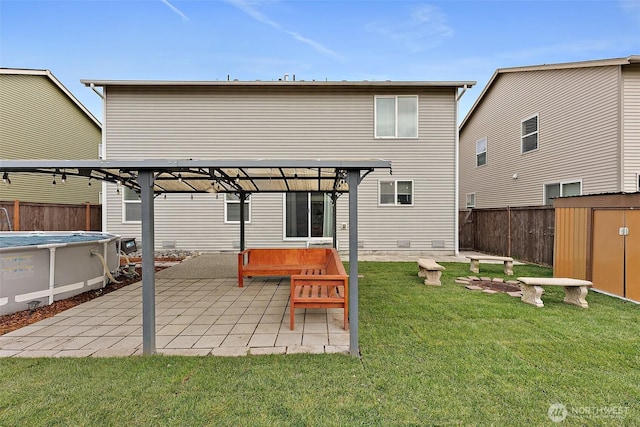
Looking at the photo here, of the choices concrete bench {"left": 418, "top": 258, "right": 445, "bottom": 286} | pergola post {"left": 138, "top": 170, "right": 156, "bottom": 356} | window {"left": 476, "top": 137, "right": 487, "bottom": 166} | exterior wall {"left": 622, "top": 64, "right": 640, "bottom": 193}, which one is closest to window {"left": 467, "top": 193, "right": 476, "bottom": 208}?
window {"left": 476, "top": 137, "right": 487, "bottom": 166}

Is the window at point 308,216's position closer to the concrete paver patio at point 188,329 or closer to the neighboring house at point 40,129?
the concrete paver patio at point 188,329

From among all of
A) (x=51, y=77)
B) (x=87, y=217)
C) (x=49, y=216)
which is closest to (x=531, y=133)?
(x=87, y=217)

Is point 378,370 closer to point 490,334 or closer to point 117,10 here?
point 490,334

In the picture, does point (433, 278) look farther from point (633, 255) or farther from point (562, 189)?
point (562, 189)

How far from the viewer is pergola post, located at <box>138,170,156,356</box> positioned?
3.46 m

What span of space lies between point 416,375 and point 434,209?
909cm

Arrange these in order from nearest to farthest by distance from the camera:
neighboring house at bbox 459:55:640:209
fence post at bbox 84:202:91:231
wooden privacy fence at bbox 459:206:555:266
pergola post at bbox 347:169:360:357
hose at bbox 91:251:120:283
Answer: pergola post at bbox 347:169:360:357 → hose at bbox 91:251:120:283 → neighboring house at bbox 459:55:640:209 → wooden privacy fence at bbox 459:206:555:266 → fence post at bbox 84:202:91:231

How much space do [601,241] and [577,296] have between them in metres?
1.83

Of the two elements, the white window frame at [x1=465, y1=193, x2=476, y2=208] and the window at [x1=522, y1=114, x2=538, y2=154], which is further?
the white window frame at [x1=465, y1=193, x2=476, y2=208]

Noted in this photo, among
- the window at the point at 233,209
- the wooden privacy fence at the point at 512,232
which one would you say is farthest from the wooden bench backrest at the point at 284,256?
the wooden privacy fence at the point at 512,232

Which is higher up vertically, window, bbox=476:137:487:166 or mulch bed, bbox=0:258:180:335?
window, bbox=476:137:487:166

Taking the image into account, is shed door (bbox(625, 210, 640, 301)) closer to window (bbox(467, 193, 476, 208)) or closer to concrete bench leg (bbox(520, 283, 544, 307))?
concrete bench leg (bbox(520, 283, 544, 307))

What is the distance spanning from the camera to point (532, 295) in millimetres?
5375

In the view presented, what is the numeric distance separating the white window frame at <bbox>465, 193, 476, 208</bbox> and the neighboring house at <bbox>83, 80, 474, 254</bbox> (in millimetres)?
5836
